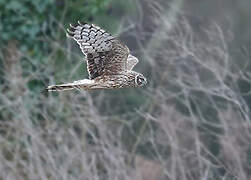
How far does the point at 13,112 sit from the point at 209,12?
6.26m

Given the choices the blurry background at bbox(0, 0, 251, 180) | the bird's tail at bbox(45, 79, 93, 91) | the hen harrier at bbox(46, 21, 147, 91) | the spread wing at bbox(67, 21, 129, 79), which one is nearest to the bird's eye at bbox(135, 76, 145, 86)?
the hen harrier at bbox(46, 21, 147, 91)

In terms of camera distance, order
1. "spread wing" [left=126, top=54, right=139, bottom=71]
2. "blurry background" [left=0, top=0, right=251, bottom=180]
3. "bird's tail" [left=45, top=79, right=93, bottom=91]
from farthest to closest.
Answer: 1. "blurry background" [left=0, top=0, right=251, bottom=180]
2. "spread wing" [left=126, top=54, right=139, bottom=71]
3. "bird's tail" [left=45, top=79, right=93, bottom=91]

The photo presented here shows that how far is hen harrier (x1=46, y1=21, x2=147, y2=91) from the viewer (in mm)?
4387

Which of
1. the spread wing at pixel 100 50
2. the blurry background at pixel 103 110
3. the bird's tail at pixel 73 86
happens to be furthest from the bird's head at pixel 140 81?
the blurry background at pixel 103 110

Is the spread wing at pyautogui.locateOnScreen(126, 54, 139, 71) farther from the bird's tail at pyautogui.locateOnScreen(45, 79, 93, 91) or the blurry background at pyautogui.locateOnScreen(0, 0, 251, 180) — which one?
the blurry background at pyautogui.locateOnScreen(0, 0, 251, 180)

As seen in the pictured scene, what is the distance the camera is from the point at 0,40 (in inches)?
349

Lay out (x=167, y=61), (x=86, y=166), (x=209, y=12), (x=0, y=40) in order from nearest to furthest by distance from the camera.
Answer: (x=86, y=166) → (x=167, y=61) → (x=0, y=40) → (x=209, y=12)

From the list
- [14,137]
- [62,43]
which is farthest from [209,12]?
[14,137]

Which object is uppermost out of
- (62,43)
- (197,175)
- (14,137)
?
(62,43)

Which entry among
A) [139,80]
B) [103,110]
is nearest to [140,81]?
[139,80]

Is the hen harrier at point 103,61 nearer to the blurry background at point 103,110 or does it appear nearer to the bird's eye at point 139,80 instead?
the bird's eye at point 139,80

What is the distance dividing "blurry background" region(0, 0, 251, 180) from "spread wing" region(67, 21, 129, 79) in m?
1.82

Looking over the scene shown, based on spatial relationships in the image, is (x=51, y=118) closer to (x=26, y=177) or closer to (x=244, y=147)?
(x=26, y=177)

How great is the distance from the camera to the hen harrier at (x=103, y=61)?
439 cm
